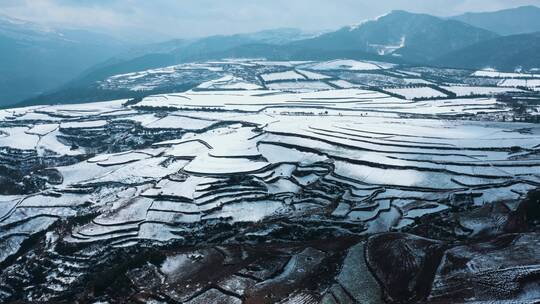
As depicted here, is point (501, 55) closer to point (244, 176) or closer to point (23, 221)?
point (244, 176)

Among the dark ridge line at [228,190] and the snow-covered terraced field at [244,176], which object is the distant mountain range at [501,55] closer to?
the snow-covered terraced field at [244,176]

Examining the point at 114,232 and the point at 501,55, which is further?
the point at 501,55

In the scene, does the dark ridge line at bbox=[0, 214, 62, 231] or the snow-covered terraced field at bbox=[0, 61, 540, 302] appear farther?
the dark ridge line at bbox=[0, 214, 62, 231]

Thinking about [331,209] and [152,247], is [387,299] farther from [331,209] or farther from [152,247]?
[152,247]

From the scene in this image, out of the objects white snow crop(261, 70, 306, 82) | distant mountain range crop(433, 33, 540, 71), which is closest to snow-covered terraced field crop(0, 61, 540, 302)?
white snow crop(261, 70, 306, 82)

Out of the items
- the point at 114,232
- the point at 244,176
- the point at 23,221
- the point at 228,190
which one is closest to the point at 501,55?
the point at 244,176

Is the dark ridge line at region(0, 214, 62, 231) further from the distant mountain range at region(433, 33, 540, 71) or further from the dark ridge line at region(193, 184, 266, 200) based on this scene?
the distant mountain range at region(433, 33, 540, 71)

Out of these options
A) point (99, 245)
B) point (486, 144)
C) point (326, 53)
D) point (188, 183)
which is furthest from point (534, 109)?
point (326, 53)

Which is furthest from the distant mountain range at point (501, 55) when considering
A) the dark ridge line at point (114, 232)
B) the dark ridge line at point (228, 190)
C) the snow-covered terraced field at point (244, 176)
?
the dark ridge line at point (114, 232)

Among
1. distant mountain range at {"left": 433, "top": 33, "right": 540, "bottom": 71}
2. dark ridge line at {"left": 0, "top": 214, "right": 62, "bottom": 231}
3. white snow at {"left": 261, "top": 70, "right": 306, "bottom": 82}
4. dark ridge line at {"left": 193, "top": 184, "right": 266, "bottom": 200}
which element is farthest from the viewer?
distant mountain range at {"left": 433, "top": 33, "right": 540, "bottom": 71}
